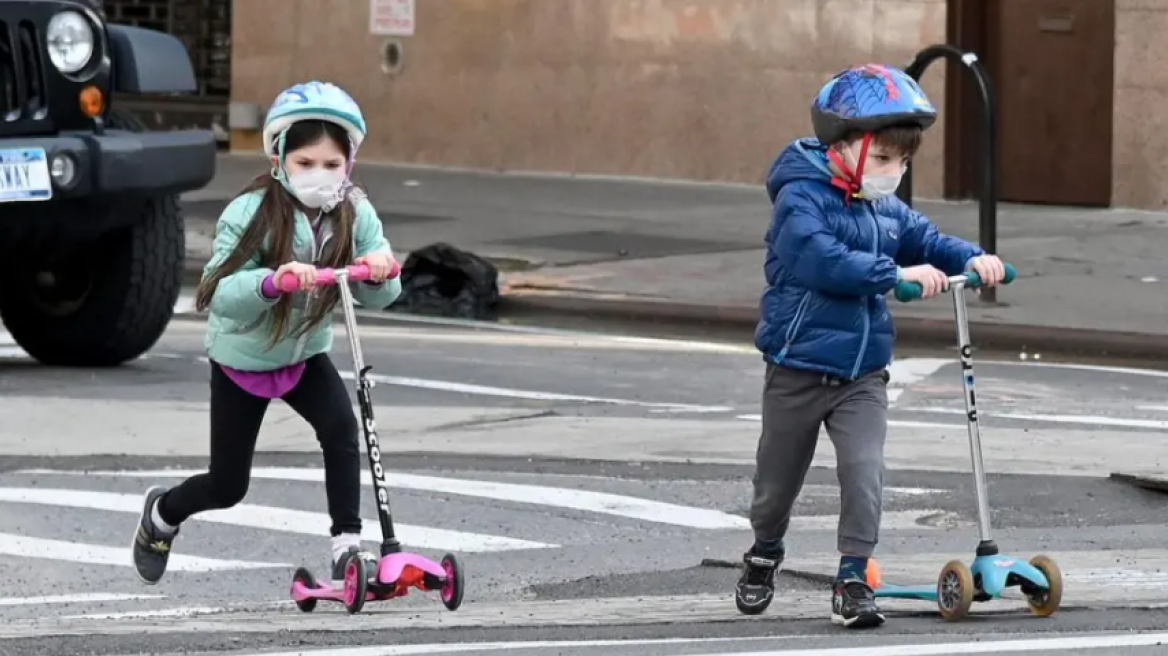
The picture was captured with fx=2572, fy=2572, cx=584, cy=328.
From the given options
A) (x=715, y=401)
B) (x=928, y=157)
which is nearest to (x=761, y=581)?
(x=715, y=401)

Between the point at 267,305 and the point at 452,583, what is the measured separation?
0.83 meters

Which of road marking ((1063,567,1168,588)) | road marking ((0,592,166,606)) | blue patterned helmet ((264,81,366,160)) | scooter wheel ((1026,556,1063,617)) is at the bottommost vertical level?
road marking ((0,592,166,606))

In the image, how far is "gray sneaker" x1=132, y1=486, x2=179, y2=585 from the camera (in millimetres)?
7008

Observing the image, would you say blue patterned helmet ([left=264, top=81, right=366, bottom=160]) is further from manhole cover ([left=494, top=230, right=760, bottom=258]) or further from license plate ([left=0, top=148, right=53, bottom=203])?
manhole cover ([left=494, top=230, right=760, bottom=258])

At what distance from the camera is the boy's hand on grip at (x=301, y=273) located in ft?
20.4

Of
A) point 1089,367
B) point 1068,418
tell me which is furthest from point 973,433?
point 1089,367

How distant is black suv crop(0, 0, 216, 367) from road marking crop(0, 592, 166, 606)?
136 inches

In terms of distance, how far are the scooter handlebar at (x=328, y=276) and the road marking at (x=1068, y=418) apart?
4.83 metres

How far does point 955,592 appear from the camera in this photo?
6.25 meters

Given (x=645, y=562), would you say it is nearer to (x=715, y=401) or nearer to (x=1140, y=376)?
(x=715, y=401)

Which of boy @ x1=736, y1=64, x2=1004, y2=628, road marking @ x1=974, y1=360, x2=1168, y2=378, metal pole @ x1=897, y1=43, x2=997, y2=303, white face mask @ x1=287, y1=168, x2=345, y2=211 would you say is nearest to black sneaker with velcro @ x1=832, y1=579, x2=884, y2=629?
boy @ x1=736, y1=64, x2=1004, y2=628

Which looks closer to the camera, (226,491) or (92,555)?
(226,491)

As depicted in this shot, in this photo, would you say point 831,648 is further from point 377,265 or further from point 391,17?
point 391,17

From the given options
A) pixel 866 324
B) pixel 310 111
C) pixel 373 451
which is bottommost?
pixel 373 451
